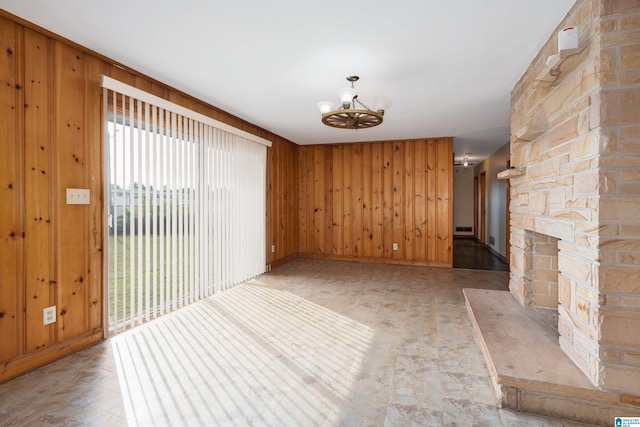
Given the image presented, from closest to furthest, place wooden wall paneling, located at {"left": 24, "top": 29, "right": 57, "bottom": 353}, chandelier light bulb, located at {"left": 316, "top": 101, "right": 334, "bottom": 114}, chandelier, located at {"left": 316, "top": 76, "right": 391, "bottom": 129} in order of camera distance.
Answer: wooden wall paneling, located at {"left": 24, "top": 29, "right": 57, "bottom": 353} → chandelier, located at {"left": 316, "top": 76, "right": 391, "bottom": 129} → chandelier light bulb, located at {"left": 316, "top": 101, "right": 334, "bottom": 114}

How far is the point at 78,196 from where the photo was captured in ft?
7.95

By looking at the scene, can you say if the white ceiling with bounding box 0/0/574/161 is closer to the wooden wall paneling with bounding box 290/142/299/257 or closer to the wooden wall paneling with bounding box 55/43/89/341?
the wooden wall paneling with bounding box 55/43/89/341

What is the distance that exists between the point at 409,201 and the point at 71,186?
16.4 feet

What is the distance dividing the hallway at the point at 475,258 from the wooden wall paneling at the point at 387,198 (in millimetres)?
1246

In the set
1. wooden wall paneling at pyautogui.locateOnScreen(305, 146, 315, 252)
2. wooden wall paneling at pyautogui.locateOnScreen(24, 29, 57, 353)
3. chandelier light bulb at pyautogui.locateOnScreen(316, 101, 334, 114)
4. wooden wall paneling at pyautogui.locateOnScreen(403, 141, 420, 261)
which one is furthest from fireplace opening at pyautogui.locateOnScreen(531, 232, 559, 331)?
wooden wall paneling at pyautogui.locateOnScreen(305, 146, 315, 252)

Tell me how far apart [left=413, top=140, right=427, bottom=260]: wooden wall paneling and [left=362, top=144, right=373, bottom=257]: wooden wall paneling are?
2.78 ft

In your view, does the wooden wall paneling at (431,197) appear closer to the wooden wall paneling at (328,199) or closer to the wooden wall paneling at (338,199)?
the wooden wall paneling at (338,199)

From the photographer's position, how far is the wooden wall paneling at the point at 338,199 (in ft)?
20.6

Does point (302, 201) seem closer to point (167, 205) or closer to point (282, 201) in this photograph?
point (282, 201)

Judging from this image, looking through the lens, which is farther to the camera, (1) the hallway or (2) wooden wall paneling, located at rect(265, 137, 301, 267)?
(1) the hallway

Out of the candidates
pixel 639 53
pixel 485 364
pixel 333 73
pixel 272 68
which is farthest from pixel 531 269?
pixel 272 68

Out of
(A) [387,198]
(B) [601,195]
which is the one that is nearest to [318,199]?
(A) [387,198]

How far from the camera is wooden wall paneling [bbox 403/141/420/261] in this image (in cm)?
583

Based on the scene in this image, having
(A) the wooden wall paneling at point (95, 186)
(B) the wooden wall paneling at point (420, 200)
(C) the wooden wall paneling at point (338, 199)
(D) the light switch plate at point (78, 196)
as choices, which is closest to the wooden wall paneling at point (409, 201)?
(B) the wooden wall paneling at point (420, 200)
